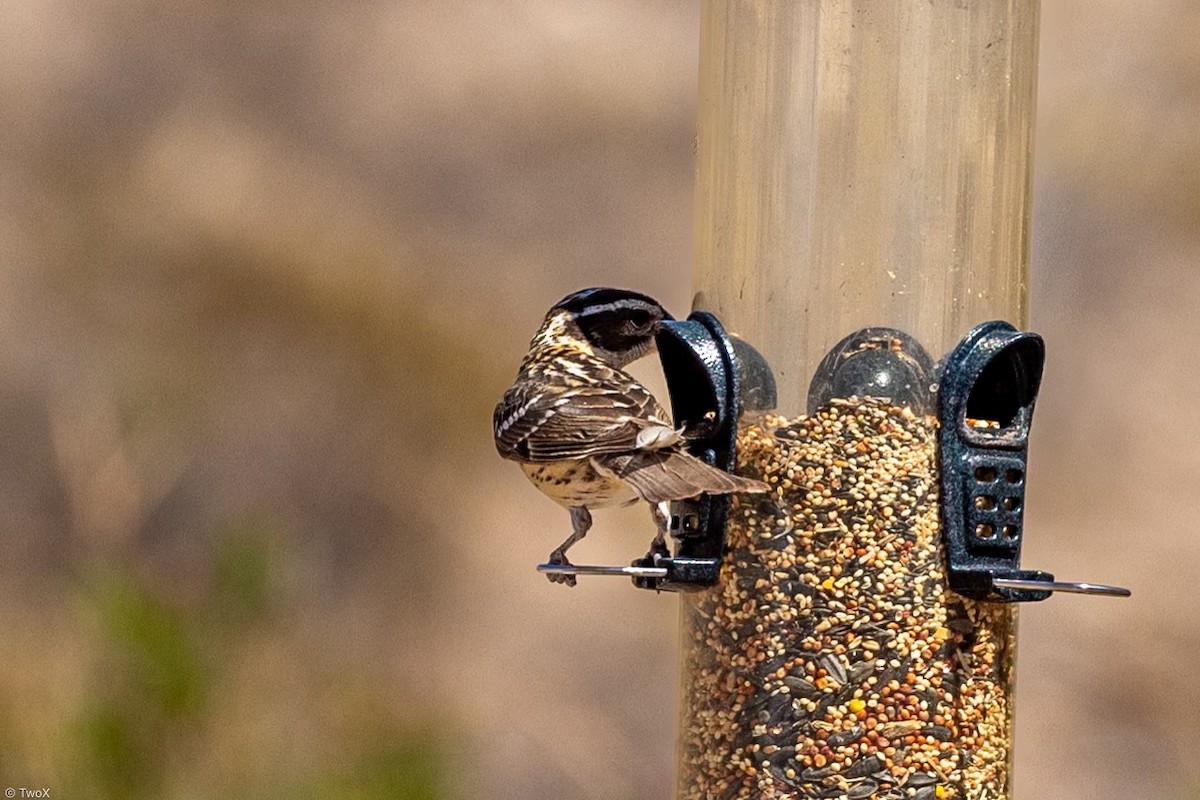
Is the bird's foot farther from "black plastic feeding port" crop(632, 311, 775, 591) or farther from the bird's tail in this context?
the bird's tail

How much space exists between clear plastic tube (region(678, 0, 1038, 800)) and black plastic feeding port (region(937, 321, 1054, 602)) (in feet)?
0.16

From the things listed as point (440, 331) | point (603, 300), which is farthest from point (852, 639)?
point (440, 331)

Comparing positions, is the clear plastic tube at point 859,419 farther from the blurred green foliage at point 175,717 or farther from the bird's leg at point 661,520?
the blurred green foliage at point 175,717

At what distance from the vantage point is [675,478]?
452 centimetres

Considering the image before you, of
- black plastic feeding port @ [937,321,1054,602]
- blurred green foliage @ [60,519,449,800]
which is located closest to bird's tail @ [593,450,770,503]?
black plastic feeding port @ [937,321,1054,602]

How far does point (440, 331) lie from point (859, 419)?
646 centimetres

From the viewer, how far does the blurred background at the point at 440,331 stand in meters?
9.92

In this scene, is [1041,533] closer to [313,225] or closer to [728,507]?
[313,225]

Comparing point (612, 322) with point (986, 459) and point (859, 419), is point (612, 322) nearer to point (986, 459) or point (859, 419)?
point (859, 419)

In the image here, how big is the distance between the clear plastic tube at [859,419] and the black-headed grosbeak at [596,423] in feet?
0.77

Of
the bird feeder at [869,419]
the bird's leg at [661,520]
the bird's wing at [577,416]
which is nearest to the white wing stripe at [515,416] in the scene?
the bird's wing at [577,416]

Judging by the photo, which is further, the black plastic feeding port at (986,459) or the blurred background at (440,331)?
the blurred background at (440,331)

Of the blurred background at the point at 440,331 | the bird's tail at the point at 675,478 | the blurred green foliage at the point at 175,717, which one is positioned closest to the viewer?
the bird's tail at the point at 675,478

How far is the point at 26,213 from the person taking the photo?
11.0m
